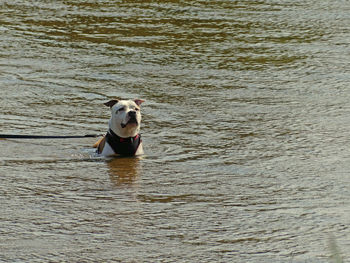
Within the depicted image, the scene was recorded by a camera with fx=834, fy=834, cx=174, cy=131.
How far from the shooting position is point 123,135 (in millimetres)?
8984

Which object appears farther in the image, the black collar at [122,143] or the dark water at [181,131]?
the black collar at [122,143]

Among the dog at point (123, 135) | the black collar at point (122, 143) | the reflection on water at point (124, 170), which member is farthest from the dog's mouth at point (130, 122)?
the reflection on water at point (124, 170)

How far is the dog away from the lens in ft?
29.3

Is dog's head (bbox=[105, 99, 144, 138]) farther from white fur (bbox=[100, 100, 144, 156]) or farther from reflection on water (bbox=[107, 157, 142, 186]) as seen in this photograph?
reflection on water (bbox=[107, 157, 142, 186])

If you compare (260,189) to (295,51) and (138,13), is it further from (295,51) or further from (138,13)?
(138,13)

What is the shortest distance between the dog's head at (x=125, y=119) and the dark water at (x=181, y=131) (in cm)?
32

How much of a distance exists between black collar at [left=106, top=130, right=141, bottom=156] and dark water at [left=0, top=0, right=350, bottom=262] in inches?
5.0

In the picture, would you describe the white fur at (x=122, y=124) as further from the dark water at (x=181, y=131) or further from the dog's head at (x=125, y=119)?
the dark water at (x=181, y=131)

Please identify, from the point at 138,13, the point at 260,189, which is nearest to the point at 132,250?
the point at 260,189

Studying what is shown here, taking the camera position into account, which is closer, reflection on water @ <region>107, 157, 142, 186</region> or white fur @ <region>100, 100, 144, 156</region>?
reflection on water @ <region>107, 157, 142, 186</region>

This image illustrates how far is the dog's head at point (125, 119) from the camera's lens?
8.91m

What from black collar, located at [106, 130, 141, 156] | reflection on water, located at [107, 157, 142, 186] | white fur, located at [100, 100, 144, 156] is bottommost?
reflection on water, located at [107, 157, 142, 186]

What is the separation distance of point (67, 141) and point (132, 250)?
3.71 meters

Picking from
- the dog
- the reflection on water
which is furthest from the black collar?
the reflection on water
